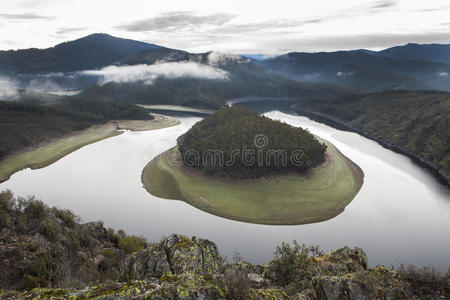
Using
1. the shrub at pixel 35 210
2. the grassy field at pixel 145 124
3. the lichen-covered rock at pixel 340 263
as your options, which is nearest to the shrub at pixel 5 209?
the shrub at pixel 35 210

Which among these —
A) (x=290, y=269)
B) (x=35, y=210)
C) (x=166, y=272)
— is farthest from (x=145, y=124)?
(x=290, y=269)

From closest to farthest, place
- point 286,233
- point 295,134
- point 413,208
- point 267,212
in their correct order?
point 286,233 < point 267,212 < point 413,208 < point 295,134

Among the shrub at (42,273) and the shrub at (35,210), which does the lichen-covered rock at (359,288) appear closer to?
the shrub at (42,273)

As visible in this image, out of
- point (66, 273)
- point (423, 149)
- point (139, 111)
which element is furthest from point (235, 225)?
point (139, 111)

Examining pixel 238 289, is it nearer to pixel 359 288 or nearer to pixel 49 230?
pixel 359 288

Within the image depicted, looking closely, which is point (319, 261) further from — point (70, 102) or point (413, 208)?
point (70, 102)
